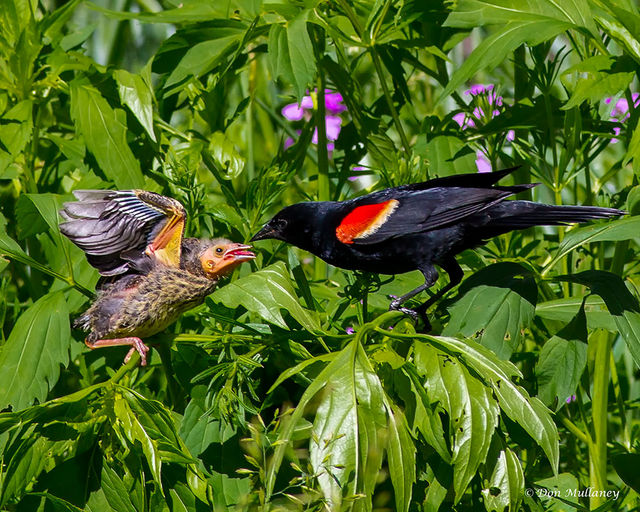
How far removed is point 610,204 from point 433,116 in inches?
23.6

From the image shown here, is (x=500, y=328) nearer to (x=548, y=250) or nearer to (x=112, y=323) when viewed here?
(x=548, y=250)

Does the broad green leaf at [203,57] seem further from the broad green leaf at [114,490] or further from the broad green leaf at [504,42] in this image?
the broad green leaf at [114,490]

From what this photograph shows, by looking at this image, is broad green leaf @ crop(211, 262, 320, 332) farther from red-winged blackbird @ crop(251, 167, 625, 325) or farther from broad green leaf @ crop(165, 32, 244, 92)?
broad green leaf @ crop(165, 32, 244, 92)

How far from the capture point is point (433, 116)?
8.80 ft

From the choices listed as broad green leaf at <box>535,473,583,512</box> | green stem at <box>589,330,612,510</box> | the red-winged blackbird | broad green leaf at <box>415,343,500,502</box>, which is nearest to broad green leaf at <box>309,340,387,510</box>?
broad green leaf at <box>415,343,500,502</box>

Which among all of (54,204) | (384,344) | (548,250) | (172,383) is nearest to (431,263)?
(548,250)

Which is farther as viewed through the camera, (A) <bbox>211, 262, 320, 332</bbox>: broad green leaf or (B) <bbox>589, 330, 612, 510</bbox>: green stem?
(B) <bbox>589, 330, 612, 510</bbox>: green stem

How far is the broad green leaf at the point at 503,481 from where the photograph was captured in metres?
1.82

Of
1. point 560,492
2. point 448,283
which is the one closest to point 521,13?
point 448,283

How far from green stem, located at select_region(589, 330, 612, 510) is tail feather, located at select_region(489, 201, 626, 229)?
39cm

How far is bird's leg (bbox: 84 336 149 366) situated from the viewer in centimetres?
219

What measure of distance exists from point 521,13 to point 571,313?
0.78 meters

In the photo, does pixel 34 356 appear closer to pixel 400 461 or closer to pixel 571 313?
pixel 400 461

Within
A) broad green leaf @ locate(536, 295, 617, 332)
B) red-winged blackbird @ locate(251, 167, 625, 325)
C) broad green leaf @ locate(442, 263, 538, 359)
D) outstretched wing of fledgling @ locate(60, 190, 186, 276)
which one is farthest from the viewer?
red-winged blackbird @ locate(251, 167, 625, 325)
